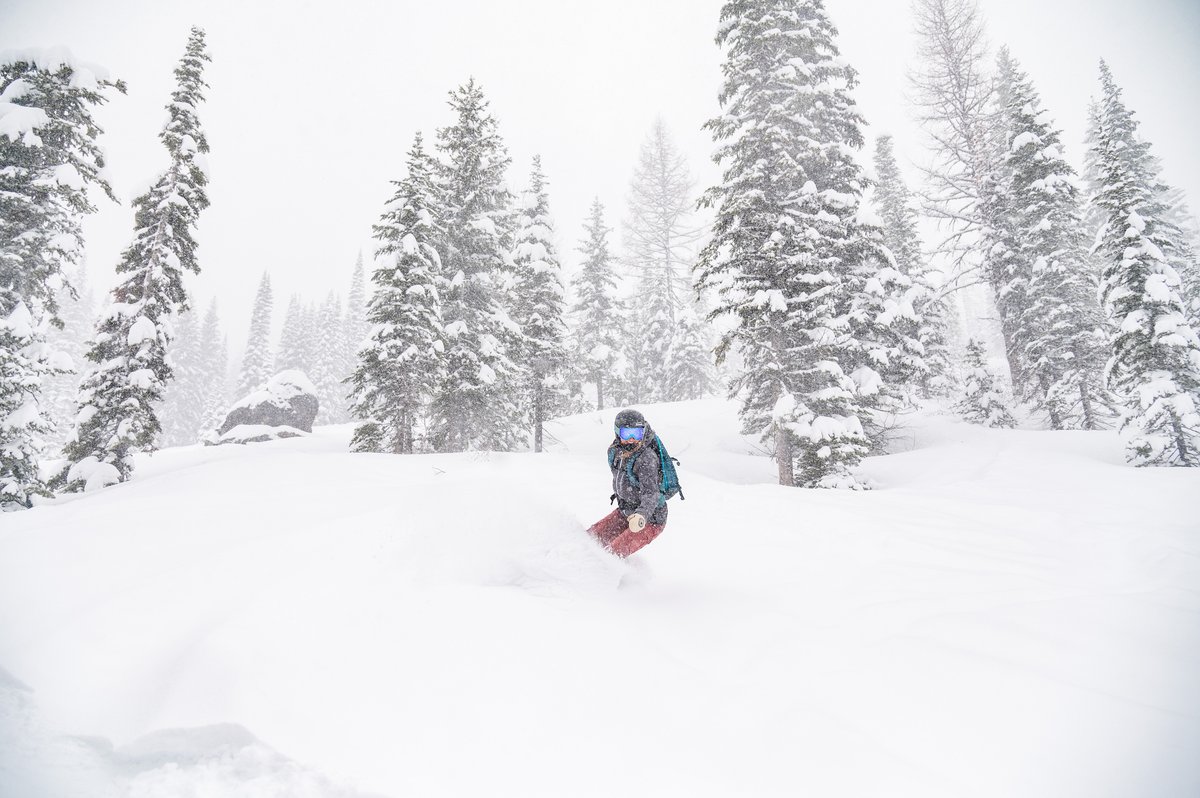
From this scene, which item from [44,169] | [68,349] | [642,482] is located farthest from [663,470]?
[68,349]

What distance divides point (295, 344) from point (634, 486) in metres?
50.5

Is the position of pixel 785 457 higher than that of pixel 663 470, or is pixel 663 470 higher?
pixel 663 470

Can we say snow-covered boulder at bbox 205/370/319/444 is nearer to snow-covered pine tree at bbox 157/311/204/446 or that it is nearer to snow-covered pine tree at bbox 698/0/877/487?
snow-covered pine tree at bbox 157/311/204/446

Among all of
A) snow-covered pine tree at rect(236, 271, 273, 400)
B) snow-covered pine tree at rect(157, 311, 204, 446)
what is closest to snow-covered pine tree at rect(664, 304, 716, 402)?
snow-covered pine tree at rect(236, 271, 273, 400)

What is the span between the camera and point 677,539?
6.63 m

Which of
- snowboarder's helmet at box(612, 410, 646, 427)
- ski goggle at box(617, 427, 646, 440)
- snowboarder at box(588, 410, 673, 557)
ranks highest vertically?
snowboarder's helmet at box(612, 410, 646, 427)

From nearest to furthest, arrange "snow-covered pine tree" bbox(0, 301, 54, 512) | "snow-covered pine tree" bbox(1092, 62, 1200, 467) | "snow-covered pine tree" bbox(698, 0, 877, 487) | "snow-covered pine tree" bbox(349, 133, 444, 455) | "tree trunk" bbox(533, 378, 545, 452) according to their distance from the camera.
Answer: "snow-covered pine tree" bbox(0, 301, 54, 512)
"snow-covered pine tree" bbox(698, 0, 877, 487)
"snow-covered pine tree" bbox(1092, 62, 1200, 467)
"snow-covered pine tree" bbox(349, 133, 444, 455)
"tree trunk" bbox(533, 378, 545, 452)

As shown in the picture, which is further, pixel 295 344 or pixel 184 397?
pixel 184 397

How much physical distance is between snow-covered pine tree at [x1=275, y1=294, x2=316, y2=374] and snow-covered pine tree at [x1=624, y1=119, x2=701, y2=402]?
30750 millimetres

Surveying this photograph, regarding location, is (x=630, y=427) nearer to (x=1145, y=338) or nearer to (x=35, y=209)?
(x=35, y=209)

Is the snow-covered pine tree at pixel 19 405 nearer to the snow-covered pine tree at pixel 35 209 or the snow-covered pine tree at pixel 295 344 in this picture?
the snow-covered pine tree at pixel 35 209

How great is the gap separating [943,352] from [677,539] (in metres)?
22.6

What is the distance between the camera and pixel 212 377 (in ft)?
170

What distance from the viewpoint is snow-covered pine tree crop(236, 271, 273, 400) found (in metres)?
43.8
